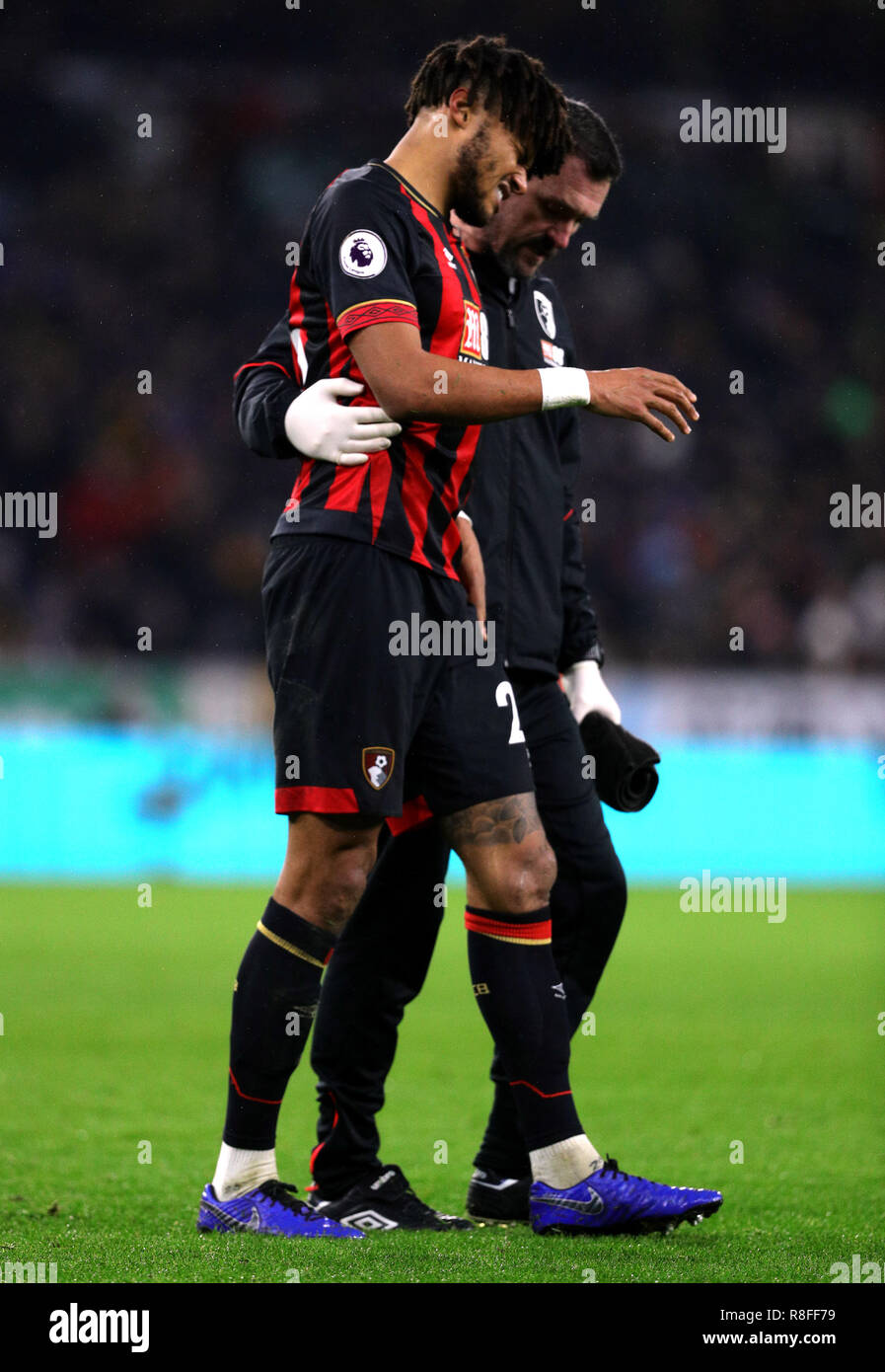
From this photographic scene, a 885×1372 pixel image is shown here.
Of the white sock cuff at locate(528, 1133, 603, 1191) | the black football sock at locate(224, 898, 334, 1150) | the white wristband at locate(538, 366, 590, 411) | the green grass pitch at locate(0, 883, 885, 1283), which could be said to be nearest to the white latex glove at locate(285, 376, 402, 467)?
the white wristband at locate(538, 366, 590, 411)

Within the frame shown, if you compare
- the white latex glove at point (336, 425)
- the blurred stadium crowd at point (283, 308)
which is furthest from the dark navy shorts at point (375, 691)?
the blurred stadium crowd at point (283, 308)

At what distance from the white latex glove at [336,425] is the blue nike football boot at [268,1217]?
1277 millimetres

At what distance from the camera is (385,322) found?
271 centimetres

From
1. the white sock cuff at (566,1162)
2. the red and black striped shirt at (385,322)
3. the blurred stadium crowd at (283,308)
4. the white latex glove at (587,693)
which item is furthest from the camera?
the blurred stadium crowd at (283,308)

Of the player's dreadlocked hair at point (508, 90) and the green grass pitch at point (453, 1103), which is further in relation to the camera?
the player's dreadlocked hair at point (508, 90)

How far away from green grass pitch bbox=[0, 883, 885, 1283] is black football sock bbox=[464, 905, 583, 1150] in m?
0.22

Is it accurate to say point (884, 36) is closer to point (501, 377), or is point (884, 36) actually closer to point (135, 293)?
point (135, 293)

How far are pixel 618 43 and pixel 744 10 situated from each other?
1476mm

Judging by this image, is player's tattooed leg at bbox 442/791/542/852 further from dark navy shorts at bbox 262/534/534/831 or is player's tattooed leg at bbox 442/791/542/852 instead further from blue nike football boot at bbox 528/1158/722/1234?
blue nike football boot at bbox 528/1158/722/1234

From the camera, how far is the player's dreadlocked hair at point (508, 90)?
2.92 m

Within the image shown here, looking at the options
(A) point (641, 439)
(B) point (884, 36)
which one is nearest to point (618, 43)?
(B) point (884, 36)

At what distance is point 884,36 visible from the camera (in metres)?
15.2

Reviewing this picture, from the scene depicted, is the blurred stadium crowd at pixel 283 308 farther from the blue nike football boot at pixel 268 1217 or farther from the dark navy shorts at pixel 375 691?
the blue nike football boot at pixel 268 1217

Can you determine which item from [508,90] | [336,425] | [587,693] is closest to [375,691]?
[336,425]
